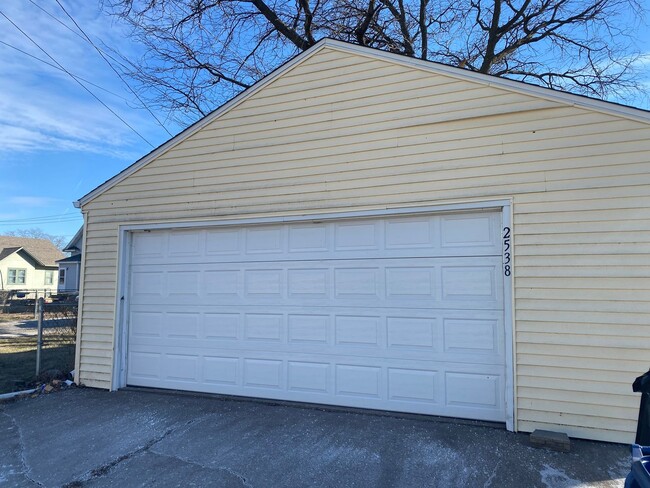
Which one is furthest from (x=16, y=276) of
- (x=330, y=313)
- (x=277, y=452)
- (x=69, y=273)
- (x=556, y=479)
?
(x=556, y=479)

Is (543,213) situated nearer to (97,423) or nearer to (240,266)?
(240,266)

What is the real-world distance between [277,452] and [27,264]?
42044 millimetres

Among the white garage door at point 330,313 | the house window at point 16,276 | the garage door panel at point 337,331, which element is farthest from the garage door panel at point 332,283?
the house window at point 16,276

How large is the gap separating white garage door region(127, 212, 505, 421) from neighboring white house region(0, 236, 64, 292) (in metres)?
34.9

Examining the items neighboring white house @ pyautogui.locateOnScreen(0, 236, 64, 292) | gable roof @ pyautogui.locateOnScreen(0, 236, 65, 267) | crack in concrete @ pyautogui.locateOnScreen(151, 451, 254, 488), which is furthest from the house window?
crack in concrete @ pyautogui.locateOnScreen(151, 451, 254, 488)

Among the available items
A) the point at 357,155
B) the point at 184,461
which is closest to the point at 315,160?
the point at 357,155

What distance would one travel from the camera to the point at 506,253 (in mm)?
4512

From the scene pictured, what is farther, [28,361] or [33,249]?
[33,249]

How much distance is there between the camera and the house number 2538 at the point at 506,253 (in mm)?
4484

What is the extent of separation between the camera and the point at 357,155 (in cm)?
521

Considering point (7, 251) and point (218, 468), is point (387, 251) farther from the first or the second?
point (7, 251)

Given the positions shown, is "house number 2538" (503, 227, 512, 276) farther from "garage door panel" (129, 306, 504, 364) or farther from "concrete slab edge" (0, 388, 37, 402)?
"concrete slab edge" (0, 388, 37, 402)

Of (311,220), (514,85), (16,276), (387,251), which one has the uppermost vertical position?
(514,85)

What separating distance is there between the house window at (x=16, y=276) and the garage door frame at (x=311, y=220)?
122ft
